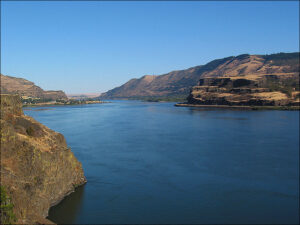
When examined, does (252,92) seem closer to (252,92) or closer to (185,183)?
(252,92)

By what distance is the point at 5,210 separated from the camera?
18.5m

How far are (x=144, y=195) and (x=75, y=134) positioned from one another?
4259 centimetres

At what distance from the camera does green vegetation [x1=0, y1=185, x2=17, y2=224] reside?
725 inches

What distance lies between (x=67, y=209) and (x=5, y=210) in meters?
7.55

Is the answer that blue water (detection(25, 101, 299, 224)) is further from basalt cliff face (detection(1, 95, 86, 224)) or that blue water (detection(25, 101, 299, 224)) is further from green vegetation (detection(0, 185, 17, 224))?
green vegetation (detection(0, 185, 17, 224))

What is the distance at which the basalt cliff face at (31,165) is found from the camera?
2039 cm

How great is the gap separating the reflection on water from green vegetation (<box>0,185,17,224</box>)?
5.15m

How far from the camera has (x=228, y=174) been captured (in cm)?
3522

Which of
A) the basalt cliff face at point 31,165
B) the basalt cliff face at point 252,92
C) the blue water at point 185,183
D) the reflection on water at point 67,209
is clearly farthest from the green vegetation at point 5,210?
the basalt cliff face at point 252,92

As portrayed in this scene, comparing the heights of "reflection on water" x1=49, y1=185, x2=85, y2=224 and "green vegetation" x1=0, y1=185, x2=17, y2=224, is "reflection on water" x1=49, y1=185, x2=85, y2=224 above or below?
below

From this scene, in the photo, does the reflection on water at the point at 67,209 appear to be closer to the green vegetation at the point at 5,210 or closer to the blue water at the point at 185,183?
the blue water at the point at 185,183

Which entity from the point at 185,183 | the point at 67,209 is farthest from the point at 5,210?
the point at 185,183

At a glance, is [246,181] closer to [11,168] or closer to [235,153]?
[235,153]

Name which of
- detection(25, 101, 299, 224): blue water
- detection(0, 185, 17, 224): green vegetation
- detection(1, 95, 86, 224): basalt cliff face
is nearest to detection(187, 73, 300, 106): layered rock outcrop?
detection(25, 101, 299, 224): blue water
